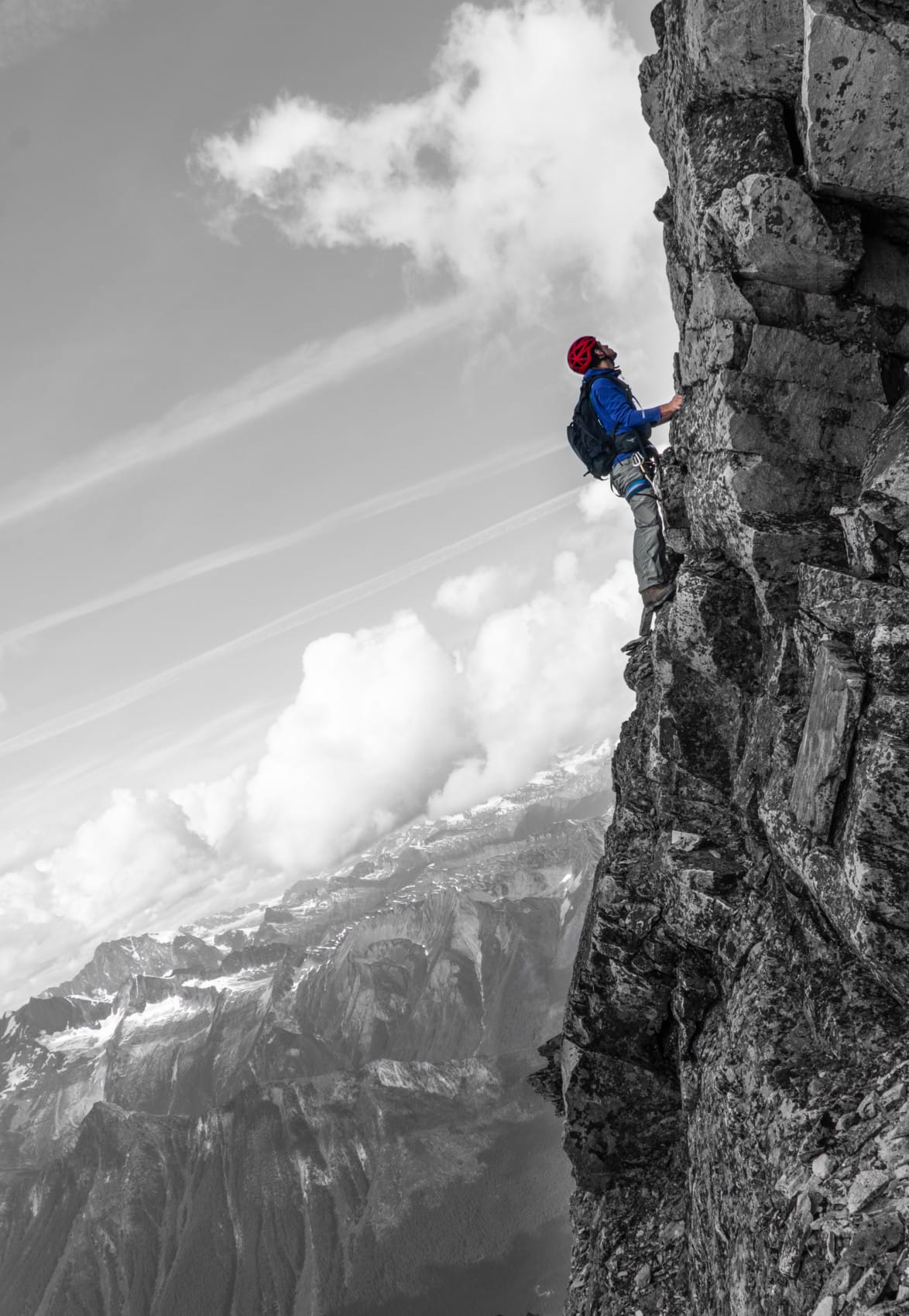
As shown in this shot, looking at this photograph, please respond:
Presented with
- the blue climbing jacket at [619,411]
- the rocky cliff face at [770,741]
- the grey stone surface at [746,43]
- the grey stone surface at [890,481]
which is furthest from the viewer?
the blue climbing jacket at [619,411]

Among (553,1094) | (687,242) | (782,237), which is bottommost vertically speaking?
(553,1094)

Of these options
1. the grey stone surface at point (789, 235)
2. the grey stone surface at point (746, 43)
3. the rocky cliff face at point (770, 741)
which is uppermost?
the grey stone surface at point (746, 43)

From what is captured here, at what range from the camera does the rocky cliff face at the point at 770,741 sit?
14.4 meters

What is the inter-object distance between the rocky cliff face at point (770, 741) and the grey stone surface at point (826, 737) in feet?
0.22

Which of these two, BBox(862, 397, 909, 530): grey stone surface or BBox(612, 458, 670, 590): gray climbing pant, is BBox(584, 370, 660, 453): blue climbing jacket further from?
BBox(862, 397, 909, 530): grey stone surface

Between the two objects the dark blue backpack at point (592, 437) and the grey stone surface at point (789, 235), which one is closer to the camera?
the grey stone surface at point (789, 235)

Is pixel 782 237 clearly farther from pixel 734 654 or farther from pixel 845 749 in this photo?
pixel 845 749

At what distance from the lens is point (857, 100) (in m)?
16.6

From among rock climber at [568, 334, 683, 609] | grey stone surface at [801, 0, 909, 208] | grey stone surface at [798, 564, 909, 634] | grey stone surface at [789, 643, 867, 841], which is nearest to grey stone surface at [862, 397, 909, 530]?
grey stone surface at [798, 564, 909, 634]

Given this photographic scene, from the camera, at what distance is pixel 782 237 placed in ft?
60.1

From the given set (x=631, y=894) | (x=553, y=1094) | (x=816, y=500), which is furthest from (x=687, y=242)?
(x=553, y=1094)

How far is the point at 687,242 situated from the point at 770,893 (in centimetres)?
1660

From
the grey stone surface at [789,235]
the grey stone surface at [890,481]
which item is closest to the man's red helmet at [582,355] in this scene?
the grey stone surface at [789,235]

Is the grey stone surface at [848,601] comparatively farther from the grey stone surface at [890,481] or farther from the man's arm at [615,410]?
the man's arm at [615,410]
